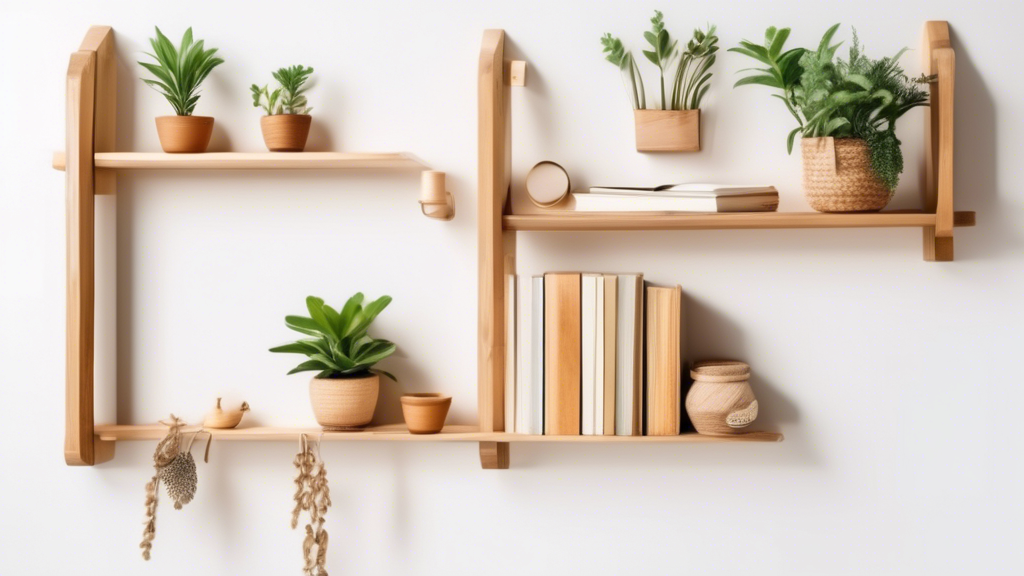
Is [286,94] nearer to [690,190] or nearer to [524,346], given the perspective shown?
[524,346]

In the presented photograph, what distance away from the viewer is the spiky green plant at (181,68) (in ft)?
5.58

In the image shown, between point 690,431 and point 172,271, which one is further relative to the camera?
point 172,271

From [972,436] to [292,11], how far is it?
1531 millimetres

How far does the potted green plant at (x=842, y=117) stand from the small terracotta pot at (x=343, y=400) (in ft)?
2.86

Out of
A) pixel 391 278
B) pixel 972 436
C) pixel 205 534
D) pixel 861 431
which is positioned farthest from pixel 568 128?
pixel 205 534

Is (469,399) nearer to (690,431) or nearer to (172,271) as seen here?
(690,431)

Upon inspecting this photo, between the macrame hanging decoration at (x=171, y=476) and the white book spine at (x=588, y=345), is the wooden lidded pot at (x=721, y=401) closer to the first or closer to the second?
the white book spine at (x=588, y=345)

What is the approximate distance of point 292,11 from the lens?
1784mm

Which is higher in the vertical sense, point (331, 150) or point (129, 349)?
point (331, 150)

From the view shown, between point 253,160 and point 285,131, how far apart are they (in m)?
0.09

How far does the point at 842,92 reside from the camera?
1546 mm

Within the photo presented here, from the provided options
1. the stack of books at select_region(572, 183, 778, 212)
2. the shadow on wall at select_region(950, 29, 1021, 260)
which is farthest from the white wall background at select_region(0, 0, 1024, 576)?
the stack of books at select_region(572, 183, 778, 212)

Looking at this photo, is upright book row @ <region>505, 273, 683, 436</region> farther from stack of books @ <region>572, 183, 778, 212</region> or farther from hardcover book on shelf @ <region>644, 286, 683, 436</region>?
stack of books @ <region>572, 183, 778, 212</region>

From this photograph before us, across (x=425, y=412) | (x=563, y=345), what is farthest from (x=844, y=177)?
(x=425, y=412)
